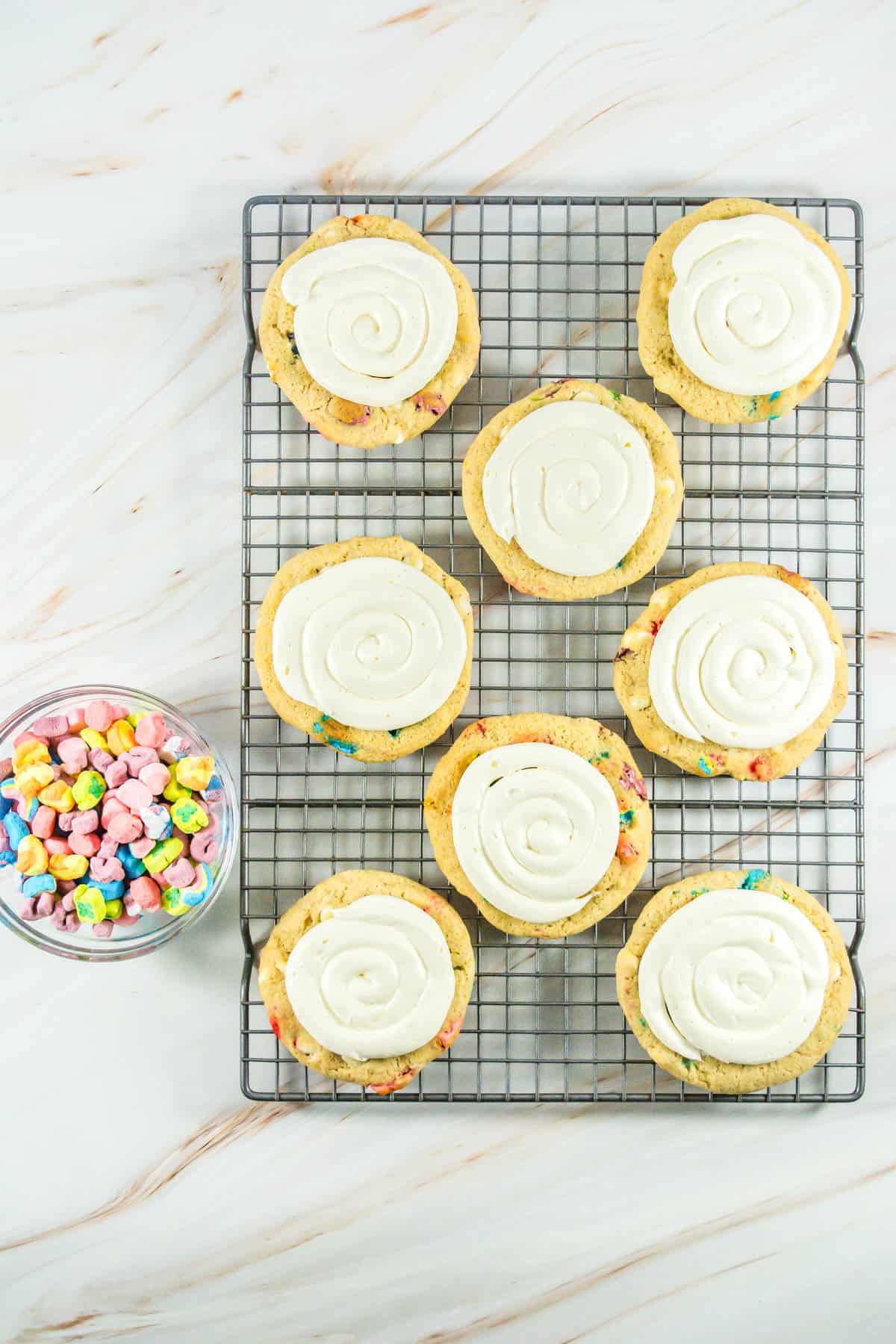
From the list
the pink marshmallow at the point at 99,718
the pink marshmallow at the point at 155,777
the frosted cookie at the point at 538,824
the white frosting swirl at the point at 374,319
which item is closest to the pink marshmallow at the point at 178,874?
the pink marshmallow at the point at 155,777

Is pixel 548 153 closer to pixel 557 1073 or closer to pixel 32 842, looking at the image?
pixel 32 842

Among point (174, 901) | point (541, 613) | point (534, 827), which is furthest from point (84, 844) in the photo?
point (541, 613)

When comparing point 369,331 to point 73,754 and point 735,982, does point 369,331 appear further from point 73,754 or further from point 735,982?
point 735,982

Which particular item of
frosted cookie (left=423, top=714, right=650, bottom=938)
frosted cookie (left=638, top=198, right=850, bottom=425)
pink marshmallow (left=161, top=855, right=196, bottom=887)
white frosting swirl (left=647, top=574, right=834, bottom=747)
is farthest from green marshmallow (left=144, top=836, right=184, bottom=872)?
frosted cookie (left=638, top=198, right=850, bottom=425)

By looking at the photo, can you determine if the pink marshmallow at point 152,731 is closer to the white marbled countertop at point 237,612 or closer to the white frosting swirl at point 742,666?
the white marbled countertop at point 237,612

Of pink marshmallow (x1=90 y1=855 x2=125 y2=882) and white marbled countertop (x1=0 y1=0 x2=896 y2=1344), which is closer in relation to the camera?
pink marshmallow (x1=90 y1=855 x2=125 y2=882)

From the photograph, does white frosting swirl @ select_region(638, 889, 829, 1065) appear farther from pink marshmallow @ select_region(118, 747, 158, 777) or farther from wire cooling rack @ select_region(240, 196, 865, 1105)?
pink marshmallow @ select_region(118, 747, 158, 777)
